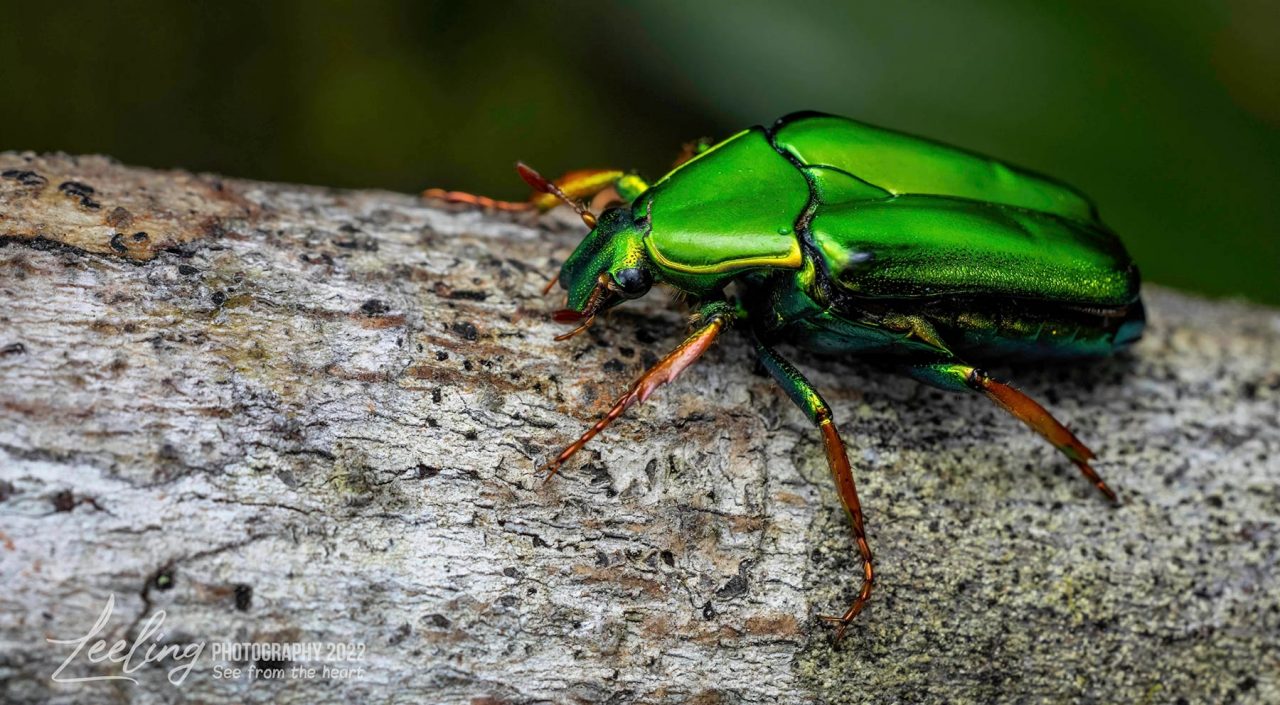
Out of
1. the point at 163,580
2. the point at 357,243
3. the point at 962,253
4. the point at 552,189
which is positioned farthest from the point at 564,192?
the point at 163,580

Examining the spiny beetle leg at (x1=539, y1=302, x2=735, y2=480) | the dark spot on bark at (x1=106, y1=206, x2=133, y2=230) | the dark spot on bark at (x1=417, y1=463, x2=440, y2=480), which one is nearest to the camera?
the dark spot on bark at (x1=417, y1=463, x2=440, y2=480)

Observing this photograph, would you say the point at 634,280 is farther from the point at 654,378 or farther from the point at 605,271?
the point at 654,378

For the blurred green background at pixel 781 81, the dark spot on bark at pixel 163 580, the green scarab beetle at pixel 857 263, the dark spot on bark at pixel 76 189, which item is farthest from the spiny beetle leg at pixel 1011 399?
the dark spot on bark at pixel 76 189

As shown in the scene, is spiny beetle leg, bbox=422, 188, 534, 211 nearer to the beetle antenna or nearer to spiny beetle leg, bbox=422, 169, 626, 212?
spiny beetle leg, bbox=422, 169, 626, 212

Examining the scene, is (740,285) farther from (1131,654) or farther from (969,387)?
(1131,654)

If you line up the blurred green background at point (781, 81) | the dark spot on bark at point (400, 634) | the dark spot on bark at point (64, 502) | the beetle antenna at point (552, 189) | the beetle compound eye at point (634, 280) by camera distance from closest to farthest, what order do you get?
the dark spot on bark at point (64, 502) < the dark spot on bark at point (400, 634) < the beetle compound eye at point (634, 280) < the beetle antenna at point (552, 189) < the blurred green background at point (781, 81)

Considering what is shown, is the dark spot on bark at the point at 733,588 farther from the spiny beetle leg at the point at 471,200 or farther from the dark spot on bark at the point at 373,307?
the spiny beetle leg at the point at 471,200

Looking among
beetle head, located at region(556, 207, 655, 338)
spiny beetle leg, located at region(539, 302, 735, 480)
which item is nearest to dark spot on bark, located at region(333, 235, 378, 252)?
beetle head, located at region(556, 207, 655, 338)
